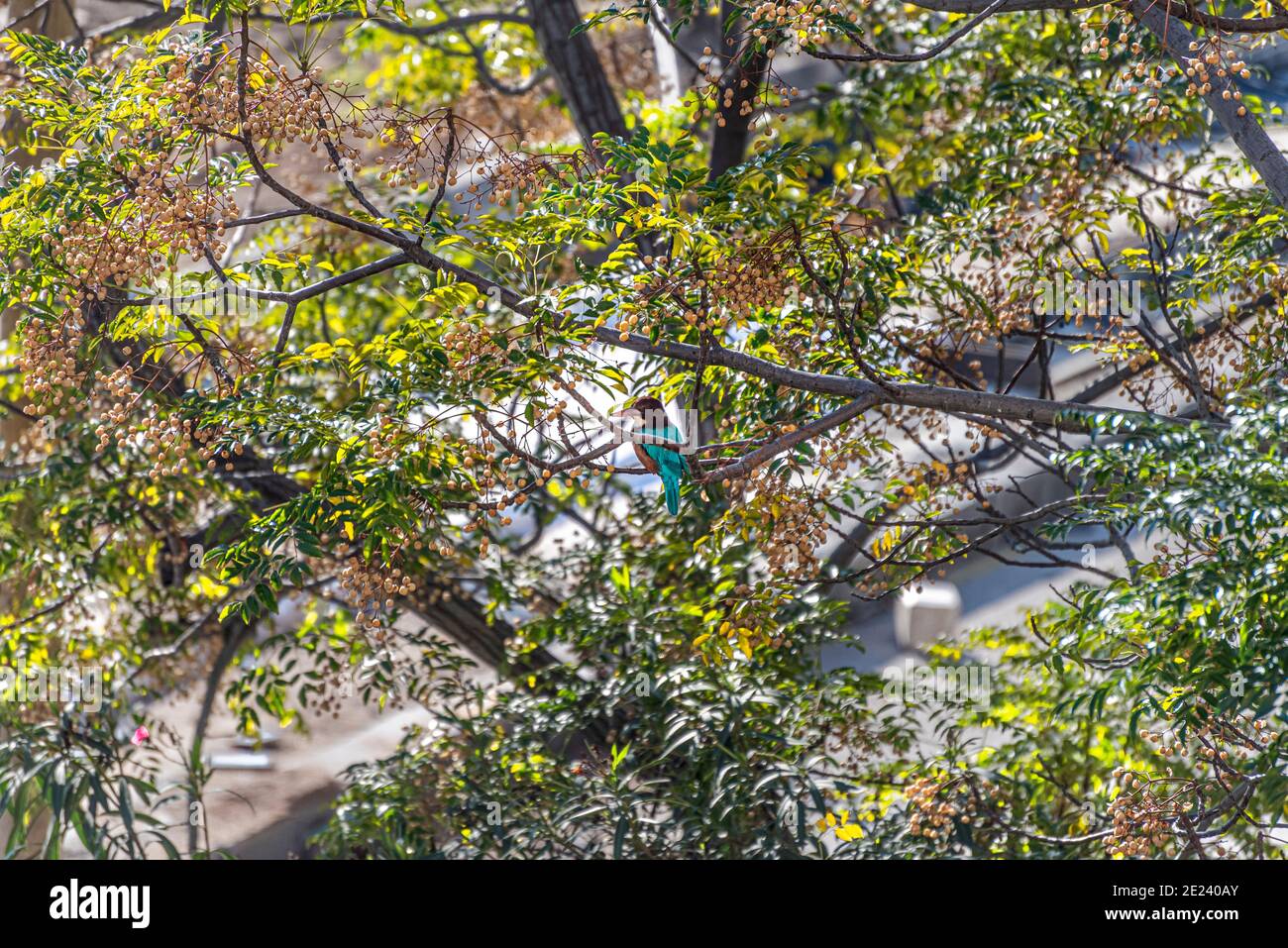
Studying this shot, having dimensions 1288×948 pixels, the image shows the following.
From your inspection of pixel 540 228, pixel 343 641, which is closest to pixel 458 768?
pixel 343 641

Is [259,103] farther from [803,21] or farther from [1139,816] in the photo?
[1139,816]

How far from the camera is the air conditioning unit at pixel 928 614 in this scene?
26.3 feet

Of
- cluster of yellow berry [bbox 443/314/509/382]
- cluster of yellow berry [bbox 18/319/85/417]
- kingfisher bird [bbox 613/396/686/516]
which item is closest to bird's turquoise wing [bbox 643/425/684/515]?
kingfisher bird [bbox 613/396/686/516]

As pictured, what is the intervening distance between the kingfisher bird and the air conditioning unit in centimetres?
498

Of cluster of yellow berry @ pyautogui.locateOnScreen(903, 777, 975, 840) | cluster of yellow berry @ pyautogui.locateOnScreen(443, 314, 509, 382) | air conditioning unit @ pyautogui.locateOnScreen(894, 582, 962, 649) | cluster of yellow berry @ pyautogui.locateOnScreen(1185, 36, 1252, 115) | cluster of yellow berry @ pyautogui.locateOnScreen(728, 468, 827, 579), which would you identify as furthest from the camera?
air conditioning unit @ pyautogui.locateOnScreen(894, 582, 962, 649)

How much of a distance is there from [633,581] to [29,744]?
204 cm

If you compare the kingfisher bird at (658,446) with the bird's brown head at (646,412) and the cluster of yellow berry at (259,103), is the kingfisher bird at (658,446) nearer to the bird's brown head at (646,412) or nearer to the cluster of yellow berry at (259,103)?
the bird's brown head at (646,412)

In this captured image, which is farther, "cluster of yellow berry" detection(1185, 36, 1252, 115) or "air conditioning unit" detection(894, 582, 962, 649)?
"air conditioning unit" detection(894, 582, 962, 649)

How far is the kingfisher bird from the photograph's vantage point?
10.3ft

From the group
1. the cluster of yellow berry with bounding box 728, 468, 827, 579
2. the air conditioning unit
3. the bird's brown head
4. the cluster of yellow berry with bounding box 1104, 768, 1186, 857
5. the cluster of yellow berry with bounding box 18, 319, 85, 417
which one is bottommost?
the cluster of yellow berry with bounding box 1104, 768, 1186, 857

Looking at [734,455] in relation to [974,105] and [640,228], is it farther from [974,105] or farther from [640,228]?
[974,105]

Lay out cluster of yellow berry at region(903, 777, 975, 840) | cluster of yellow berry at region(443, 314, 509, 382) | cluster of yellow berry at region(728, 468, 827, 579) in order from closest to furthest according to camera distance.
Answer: cluster of yellow berry at region(443, 314, 509, 382)
cluster of yellow berry at region(728, 468, 827, 579)
cluster of yellow berry at region(903, 777, 975, 840)

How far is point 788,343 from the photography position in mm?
3842

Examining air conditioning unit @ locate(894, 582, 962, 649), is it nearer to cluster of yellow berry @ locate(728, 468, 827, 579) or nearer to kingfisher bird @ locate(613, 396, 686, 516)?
cluster of yellow berry @ locate(728, 468, 827, 579)
